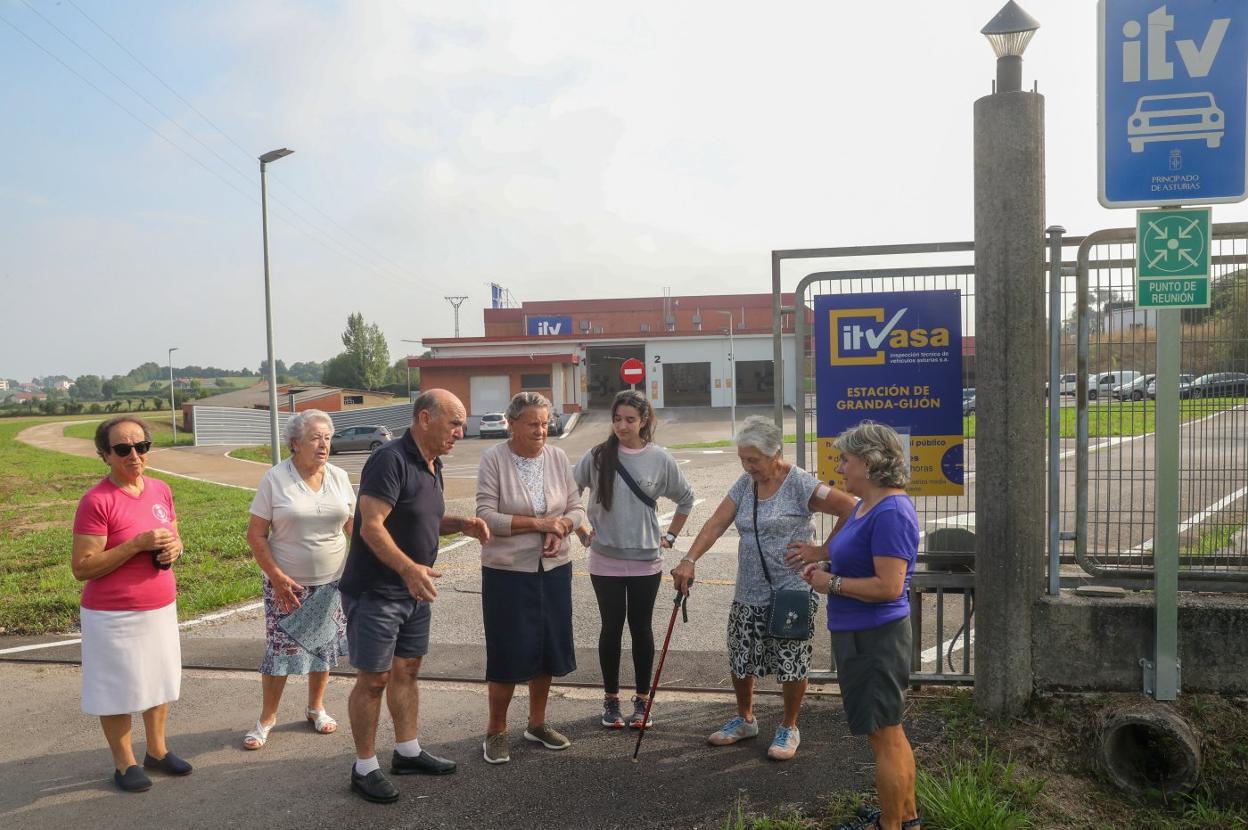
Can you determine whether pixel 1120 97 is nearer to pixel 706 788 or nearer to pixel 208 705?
pixel 706 788

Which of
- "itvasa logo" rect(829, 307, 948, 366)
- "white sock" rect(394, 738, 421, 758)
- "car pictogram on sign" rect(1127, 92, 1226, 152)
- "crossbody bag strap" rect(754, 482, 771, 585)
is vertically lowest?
"white sock" rect(394, 738, 421, 758)

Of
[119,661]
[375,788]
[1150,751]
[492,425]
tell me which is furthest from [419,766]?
[492,425]

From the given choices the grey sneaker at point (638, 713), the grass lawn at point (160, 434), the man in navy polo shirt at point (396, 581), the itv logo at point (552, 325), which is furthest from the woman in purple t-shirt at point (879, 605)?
the itv logo at point (552, 325)

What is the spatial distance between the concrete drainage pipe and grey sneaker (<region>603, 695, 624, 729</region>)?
2.33 meters

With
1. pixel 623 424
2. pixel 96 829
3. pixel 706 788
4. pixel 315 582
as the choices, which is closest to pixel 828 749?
pixel 706 788

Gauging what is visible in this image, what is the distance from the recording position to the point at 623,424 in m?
4.88

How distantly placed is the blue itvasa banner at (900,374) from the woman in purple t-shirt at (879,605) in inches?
64.2

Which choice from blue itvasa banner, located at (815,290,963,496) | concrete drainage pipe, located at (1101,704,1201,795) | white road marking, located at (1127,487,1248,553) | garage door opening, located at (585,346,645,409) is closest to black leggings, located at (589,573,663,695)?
blue itvasa banner, located at (815,290,963,496)

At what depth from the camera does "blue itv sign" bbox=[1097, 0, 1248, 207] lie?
4184 mm

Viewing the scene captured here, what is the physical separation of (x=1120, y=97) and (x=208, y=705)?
587cm

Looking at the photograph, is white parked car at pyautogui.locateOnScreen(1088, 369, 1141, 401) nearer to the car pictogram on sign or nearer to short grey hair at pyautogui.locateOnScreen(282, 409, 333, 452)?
the car pictogram on sign

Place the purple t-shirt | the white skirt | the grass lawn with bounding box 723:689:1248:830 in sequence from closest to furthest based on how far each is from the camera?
1. the purple t-shirt
2. the grass lawn with bounding box 723:689:1248:830
3. the white skirt

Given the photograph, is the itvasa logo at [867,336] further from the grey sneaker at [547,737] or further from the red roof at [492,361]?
the red roof at [492,361]

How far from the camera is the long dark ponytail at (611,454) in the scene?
16.0ft
